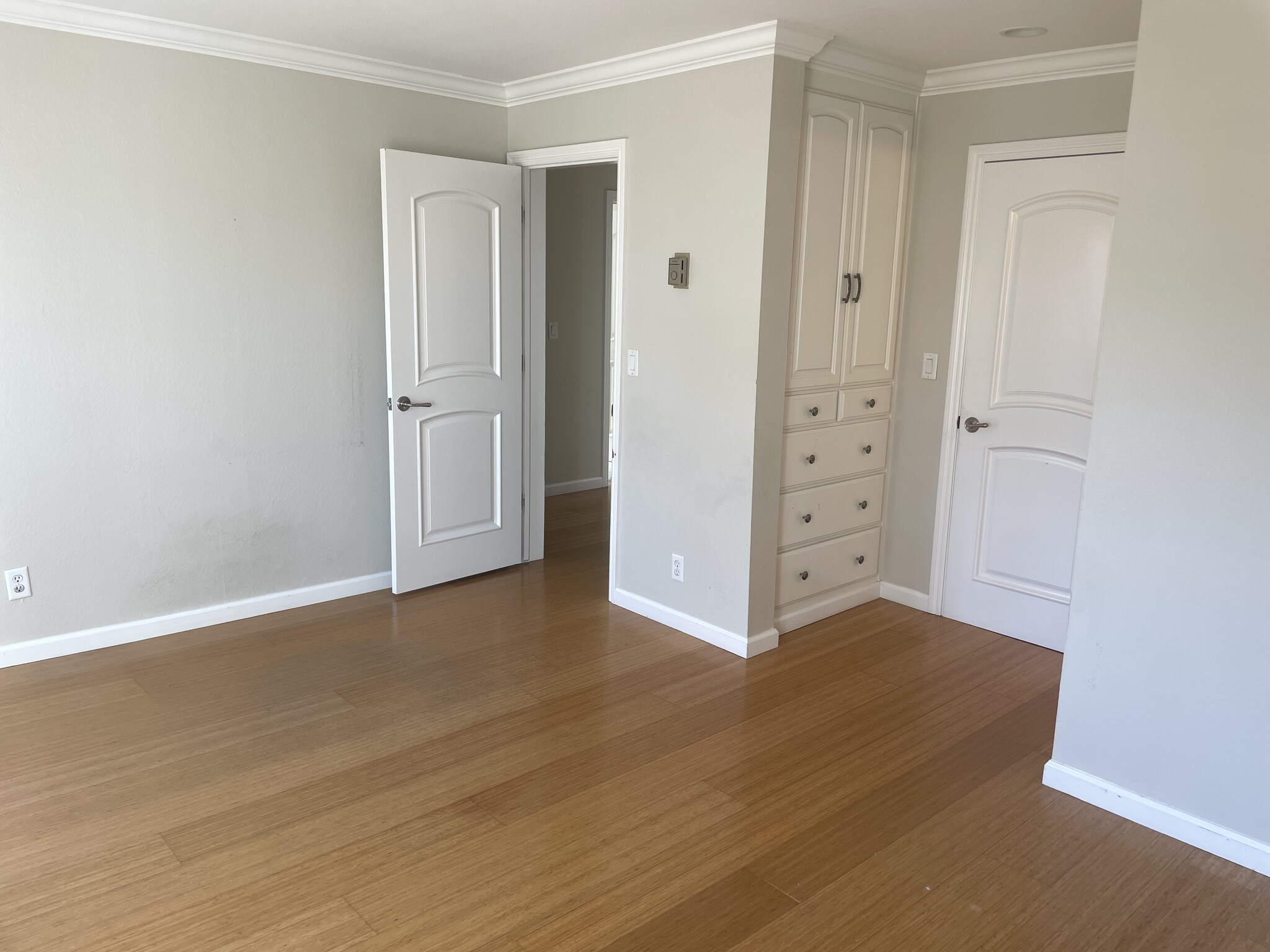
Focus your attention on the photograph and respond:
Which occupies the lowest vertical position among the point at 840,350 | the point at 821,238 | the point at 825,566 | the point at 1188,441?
the point at 825,566

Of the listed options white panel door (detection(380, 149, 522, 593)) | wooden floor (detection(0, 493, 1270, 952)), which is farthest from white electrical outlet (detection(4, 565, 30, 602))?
white panel door (detection(380, 149, 522, 593))

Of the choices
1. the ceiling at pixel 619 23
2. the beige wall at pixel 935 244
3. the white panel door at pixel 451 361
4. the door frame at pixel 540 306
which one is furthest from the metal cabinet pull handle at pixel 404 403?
the beige wall at pixel 935 244

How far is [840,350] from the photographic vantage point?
13.1 feet

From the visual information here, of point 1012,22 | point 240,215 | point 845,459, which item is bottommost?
point 845,459

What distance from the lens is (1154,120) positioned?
245 cm

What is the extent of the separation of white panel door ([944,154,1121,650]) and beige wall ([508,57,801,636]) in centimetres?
108

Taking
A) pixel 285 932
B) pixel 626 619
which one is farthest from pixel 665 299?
pixel 285 932

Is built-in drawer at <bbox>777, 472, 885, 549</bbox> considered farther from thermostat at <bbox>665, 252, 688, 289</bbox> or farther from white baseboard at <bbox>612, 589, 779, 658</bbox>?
thermostat at <bbox>665, 252, 688, 289</bbox>

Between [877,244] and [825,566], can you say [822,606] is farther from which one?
[877,244]

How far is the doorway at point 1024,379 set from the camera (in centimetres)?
368

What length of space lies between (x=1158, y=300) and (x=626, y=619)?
8.26 feet

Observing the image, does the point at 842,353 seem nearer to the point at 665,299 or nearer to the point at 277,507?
the point at 665,299

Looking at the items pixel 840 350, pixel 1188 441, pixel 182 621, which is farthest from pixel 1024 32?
pixel 182 621

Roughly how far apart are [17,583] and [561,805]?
7.69ft
